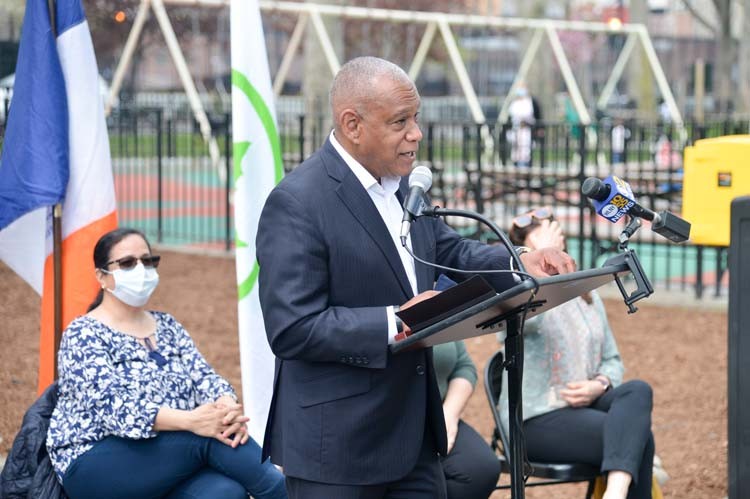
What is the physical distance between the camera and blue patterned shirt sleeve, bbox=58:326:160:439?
13.3ft

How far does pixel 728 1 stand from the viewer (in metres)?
22.9

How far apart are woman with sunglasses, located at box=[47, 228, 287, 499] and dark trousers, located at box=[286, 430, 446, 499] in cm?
97

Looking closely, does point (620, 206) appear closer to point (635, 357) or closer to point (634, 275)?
point (634, 275)

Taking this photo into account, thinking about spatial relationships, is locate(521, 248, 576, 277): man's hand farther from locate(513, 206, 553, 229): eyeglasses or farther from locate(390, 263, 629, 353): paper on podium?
locate(513, 206, 553, 229): eyeglasses

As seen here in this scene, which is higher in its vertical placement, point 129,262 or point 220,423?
point 129,262

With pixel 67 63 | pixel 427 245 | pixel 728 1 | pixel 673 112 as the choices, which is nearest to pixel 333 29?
pixel 673 112

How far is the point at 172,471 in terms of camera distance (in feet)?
13.6

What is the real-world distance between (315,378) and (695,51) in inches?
2311

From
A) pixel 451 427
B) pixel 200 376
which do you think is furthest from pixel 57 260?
pixel 451 427

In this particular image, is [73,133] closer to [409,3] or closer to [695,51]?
[409,3]

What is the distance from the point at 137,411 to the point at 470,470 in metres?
1.29

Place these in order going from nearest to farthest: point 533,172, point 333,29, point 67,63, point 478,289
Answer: point 478,289 → point 67,63 → point 533,172 → point 333,29

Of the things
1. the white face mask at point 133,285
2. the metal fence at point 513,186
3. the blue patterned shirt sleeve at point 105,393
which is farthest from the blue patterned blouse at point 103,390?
the metal fence at point 513,186

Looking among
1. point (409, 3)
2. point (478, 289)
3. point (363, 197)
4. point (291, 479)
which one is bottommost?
point (291, 479)
